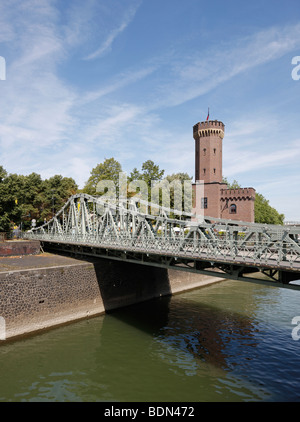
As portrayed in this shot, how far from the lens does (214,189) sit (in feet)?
174

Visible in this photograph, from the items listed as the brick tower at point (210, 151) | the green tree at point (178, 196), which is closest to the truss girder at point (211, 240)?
the green tree at point (178, 196)

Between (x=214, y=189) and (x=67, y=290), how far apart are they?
3702 centimetres

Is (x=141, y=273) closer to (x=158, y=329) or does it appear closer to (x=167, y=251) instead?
(x=158, y=329)

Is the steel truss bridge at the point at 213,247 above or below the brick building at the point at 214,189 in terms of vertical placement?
below

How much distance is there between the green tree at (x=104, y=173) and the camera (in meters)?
45.2

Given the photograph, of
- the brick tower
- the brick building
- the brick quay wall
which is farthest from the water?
the brick tower

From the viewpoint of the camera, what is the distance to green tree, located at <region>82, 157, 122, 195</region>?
4516 cm

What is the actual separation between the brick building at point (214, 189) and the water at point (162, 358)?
29.7 m

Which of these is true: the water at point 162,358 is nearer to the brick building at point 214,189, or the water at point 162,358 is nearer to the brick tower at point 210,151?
the brick building at point 214,189

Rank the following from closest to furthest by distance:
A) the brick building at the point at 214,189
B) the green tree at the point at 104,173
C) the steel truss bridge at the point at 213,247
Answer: the steel truss bridge at the point at 213,247, the green tree at the point at 104,173, the brick building at the point at 214,189

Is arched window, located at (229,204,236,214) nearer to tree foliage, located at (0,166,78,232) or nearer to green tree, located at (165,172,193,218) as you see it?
green tree, located at (165,172,193,218)

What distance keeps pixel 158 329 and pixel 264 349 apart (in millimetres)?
7090

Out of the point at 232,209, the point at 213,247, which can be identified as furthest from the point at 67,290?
the point at 232,209

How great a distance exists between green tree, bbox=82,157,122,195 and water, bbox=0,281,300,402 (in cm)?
2475
